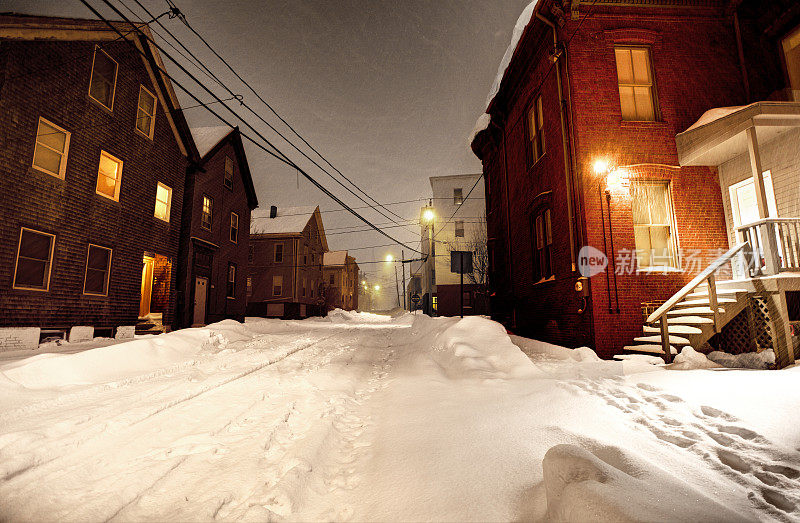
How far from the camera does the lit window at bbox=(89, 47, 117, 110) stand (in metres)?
11.5

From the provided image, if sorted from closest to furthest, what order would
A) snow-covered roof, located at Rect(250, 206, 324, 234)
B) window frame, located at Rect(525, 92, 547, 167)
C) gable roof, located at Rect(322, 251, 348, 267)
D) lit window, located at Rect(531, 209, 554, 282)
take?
lit window, located at Rect(531, 209, 554, 282) → window frame, located at Rect(525, 92, 547, 167) → snow-covered roof, located at Rect(250, 206, 324, 234) → gable roof, located at Rect(322, 251, 348, 267)

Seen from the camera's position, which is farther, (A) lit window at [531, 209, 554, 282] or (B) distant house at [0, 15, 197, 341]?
(A) lit window at [531, 209, 554, 282]

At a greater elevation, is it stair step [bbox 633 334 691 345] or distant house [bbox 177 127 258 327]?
distant house [bbox 177 127 258 327]

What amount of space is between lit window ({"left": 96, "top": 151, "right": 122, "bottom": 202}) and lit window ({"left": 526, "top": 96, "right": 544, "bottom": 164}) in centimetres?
1455

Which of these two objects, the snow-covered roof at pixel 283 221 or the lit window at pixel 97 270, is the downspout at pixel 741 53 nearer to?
the lit window at pixel 97 270

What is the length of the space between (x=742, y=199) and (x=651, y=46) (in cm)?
477

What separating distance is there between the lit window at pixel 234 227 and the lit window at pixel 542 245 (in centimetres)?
1698

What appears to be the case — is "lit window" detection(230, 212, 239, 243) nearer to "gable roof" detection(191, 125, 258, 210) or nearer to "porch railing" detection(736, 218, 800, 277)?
"gable roof" detection(191, 125, 258, 210)

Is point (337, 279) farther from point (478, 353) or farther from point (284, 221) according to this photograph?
point (478, 353)

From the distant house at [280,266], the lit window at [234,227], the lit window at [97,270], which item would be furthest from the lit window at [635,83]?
the distant house at [280,266]

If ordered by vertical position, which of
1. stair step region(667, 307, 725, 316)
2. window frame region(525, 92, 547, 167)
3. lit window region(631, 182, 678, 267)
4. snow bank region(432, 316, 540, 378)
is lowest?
snow bank region(432, 316, 540, 378)

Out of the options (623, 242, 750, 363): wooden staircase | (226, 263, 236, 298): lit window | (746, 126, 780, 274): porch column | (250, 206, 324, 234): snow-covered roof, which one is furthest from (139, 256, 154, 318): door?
(746, 126, 780, 274): porch column

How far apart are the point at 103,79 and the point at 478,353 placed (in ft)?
49.0

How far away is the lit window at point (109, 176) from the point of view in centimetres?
1205
